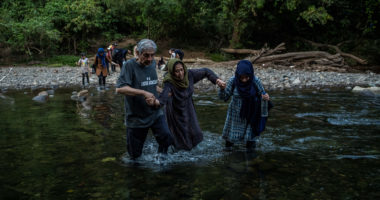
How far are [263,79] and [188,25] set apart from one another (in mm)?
12658

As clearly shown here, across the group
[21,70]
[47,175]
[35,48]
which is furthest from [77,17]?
[47,175]

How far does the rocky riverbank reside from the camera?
1559 cm

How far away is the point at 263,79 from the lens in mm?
16875

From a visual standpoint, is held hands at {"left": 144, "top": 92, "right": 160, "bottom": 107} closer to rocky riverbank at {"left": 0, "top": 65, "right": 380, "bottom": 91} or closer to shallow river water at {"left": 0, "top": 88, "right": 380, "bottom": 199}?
shallow river water at {"left": 0, "top": 88, "right": 380, "bottom": 199}

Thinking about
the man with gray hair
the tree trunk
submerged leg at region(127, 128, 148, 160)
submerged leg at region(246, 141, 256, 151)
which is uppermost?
the tree trunk

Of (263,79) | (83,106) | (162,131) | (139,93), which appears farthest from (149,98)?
(263,79)

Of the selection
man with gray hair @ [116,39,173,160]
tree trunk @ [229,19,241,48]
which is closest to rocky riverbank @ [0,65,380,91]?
tree trunk @ [229,19,241,48]

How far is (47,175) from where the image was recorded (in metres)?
4.99

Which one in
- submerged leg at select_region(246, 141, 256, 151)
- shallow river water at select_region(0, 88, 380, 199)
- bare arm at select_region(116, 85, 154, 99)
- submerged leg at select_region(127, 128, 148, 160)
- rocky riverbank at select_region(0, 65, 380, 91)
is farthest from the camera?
rocky riverbank at select_region(0, 65, 380, 91)

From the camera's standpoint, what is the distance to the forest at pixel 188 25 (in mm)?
25062

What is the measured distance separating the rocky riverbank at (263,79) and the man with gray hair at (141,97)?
385 inches

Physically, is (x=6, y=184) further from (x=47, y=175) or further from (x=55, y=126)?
(x=55, y=126)

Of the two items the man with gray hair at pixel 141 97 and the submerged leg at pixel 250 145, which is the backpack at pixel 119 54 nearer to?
the submerged leg at pixel 250 145

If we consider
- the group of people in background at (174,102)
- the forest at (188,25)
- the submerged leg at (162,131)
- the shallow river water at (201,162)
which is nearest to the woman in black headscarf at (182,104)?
the group of people in background at (174,102)
